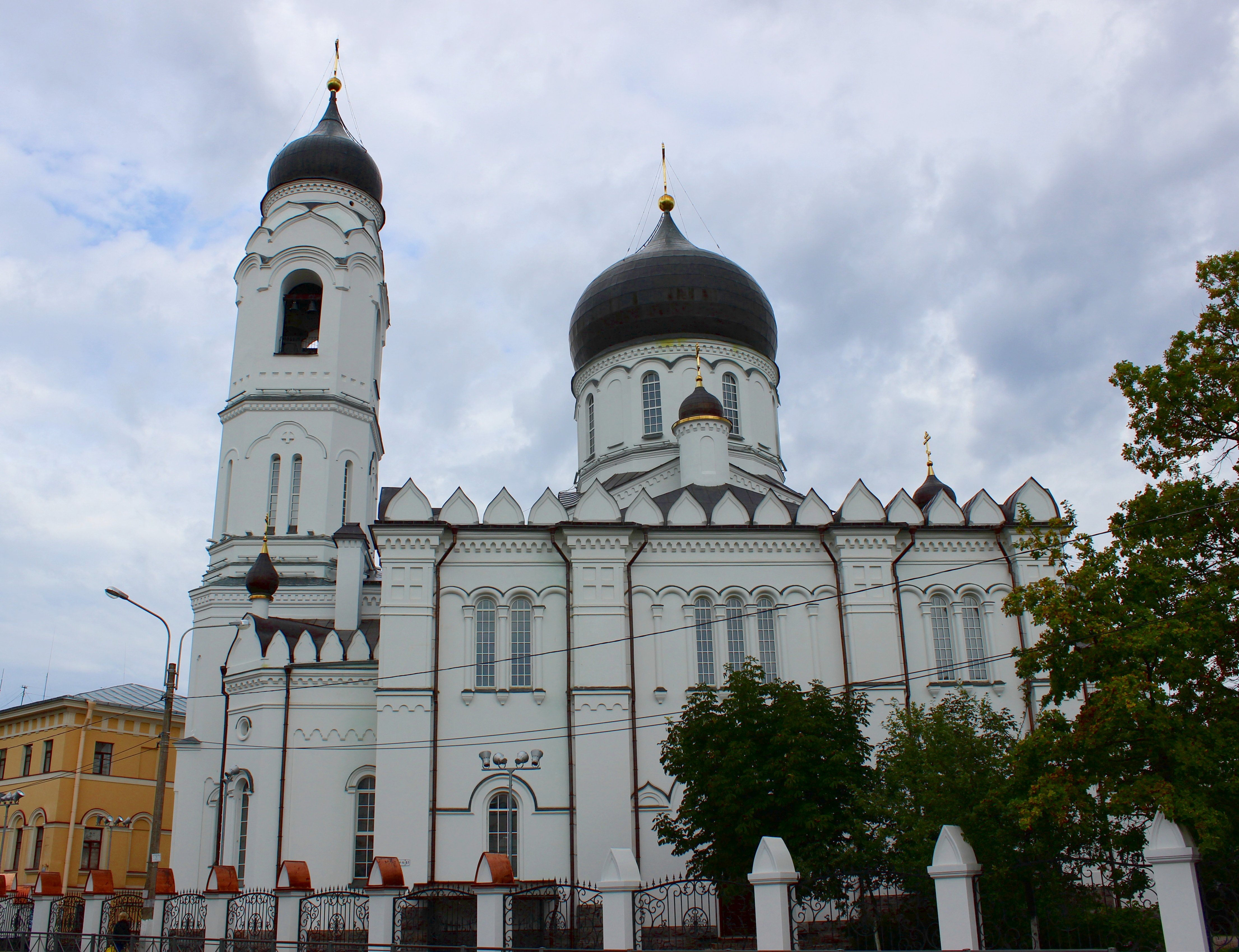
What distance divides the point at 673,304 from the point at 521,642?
9832 millimetres

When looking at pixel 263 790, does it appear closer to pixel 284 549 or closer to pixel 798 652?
pixel 284 549

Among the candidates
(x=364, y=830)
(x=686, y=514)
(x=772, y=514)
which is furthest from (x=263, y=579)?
(x=772, y=514)

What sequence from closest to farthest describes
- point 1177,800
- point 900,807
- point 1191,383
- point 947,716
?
1. point 1177,800
2. point 1191,383
3. point 900,807
4. point 947,716

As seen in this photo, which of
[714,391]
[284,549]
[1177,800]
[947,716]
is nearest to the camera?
[1177,800]

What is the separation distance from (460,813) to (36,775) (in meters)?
19.1

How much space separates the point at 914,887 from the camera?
11312mm

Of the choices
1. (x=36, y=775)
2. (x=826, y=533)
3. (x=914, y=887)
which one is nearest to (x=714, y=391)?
(x=826, y=533)

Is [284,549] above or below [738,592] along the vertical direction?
above

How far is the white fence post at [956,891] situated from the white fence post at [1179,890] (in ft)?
4.94

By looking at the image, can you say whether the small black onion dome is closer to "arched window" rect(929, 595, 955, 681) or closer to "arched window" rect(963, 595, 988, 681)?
"arched window" rect(929, 595, 955, 681)

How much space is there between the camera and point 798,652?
18.8 m

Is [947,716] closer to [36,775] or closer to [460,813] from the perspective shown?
[460,813]

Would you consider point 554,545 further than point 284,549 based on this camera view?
No

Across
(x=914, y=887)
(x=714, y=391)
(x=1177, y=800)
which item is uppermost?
(x=714, y=391)
